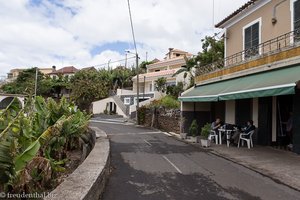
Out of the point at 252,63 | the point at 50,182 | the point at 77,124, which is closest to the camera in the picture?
the point at 50,182

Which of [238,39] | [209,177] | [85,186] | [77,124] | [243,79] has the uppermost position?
[238,39]

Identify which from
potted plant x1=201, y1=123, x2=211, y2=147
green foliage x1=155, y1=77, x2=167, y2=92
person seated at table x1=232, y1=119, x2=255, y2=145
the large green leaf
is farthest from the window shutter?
green foliage x1=155, y1=77, x2=167, y2=92

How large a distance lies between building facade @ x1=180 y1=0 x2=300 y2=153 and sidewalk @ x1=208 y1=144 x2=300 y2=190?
987 mm

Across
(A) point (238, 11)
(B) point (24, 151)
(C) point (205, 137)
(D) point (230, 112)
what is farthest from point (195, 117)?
(B) point (24, 151)

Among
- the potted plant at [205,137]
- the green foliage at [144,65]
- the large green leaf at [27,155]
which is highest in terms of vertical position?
the green foliage at [144,65]

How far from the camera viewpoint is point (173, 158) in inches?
488

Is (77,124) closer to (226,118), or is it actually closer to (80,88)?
(226,118)

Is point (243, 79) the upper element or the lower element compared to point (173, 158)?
upper

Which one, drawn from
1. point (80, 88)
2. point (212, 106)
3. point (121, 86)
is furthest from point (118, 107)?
point (212, 106)

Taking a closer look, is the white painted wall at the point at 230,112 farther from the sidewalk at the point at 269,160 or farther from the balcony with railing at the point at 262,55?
the sidewalk at the point at 269,160

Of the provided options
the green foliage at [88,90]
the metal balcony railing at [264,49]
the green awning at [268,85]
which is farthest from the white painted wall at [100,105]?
the green awning at [268,85]

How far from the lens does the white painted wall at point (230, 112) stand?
64.5ft

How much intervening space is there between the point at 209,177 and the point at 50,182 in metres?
4.63

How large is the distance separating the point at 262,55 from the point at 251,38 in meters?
4.28
